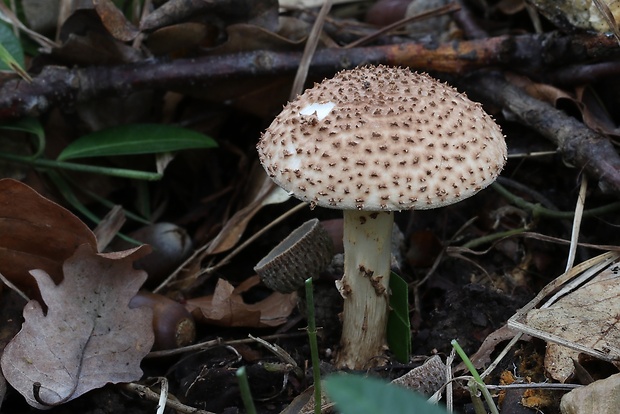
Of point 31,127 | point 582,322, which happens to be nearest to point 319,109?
point 582,322

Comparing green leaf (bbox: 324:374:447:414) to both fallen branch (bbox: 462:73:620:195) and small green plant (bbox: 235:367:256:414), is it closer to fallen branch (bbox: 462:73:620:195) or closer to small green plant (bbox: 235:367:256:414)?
small green plant (bbox: 235:367:256:414)

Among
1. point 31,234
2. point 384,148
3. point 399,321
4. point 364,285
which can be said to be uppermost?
point 384,148

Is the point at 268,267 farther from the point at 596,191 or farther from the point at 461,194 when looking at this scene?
the point at 596,191

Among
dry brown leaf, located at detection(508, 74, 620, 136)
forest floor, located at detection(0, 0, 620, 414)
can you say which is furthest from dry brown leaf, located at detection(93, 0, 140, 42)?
dry brown leaf, located at detection(508, 74, 620, 136)

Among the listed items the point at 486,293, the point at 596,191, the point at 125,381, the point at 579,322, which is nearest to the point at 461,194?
the point at 579,322

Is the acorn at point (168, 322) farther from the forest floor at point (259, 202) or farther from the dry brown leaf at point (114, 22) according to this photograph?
the dry brown leaf at point (114, 22)

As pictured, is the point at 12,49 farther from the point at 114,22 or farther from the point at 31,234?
the point at 31,234

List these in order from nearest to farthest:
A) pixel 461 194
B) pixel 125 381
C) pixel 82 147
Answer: pixel 461 194, pixel 125 381, pixel 82 147
